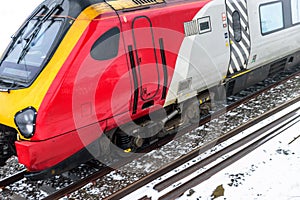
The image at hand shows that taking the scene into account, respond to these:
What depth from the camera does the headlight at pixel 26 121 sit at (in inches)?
222

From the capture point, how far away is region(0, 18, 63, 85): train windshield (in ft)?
20.0

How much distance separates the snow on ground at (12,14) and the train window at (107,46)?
1246 centimetres

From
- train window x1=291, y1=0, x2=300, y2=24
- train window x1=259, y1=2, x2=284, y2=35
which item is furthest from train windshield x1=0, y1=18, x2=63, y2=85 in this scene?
train window x1=291, y1=0, x2=300, y2=24

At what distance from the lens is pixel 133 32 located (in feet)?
21.1

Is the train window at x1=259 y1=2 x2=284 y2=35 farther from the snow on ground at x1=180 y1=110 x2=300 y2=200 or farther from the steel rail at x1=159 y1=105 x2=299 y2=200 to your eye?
the snow on ground at x1=180 y1=110 x2=300 y2=200

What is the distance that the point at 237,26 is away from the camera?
28.1ft

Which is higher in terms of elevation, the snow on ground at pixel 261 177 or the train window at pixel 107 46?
the train window at pixel 107 46

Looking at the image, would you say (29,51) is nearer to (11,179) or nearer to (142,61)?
(142,61)

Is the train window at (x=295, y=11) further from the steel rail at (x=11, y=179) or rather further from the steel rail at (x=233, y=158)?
the steel rail at (x=11, y=179)

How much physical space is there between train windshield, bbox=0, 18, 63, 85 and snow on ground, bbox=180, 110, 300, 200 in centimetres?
325

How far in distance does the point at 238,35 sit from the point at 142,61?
3.04 meters

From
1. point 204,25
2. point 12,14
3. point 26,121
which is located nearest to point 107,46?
point 26,121

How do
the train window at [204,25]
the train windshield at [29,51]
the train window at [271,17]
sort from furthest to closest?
the train window at [271,17] < the train window at [204,25] < the train windshield at [29,51]

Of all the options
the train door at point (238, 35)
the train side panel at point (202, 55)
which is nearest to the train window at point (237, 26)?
the train door at point (238, 35)
